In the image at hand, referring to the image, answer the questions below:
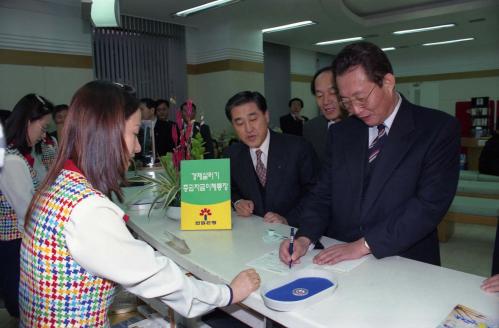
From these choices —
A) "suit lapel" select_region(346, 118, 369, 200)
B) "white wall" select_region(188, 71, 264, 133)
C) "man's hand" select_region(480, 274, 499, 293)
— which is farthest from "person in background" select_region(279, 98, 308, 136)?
"man's hand" select_region(480, 274, 499, 293)

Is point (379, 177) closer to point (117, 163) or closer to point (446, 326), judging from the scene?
point (446, 326)

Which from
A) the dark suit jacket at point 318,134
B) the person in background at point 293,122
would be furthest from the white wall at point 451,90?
the dark suit jacket at point 318,134

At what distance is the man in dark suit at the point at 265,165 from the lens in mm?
2215

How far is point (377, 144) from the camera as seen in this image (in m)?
1.59

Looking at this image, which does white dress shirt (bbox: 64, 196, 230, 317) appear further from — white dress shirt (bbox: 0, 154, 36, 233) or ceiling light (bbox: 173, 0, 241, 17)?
ceiling light (bbox: 173, 0, 241, 17)

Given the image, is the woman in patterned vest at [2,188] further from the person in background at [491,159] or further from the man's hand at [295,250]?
the person in background at [491,159]

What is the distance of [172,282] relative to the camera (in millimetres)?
1101

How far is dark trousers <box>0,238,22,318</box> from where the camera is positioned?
2.51 meters

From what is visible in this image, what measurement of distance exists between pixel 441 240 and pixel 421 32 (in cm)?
628

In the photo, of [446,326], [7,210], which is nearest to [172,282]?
[446,326]

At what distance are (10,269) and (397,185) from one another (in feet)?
7.79

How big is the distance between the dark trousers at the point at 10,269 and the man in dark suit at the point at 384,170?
1.95 meters

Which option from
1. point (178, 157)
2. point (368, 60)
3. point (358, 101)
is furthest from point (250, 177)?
point (368, 60)

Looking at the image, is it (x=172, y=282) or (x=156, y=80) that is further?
(x=156, y=80)
